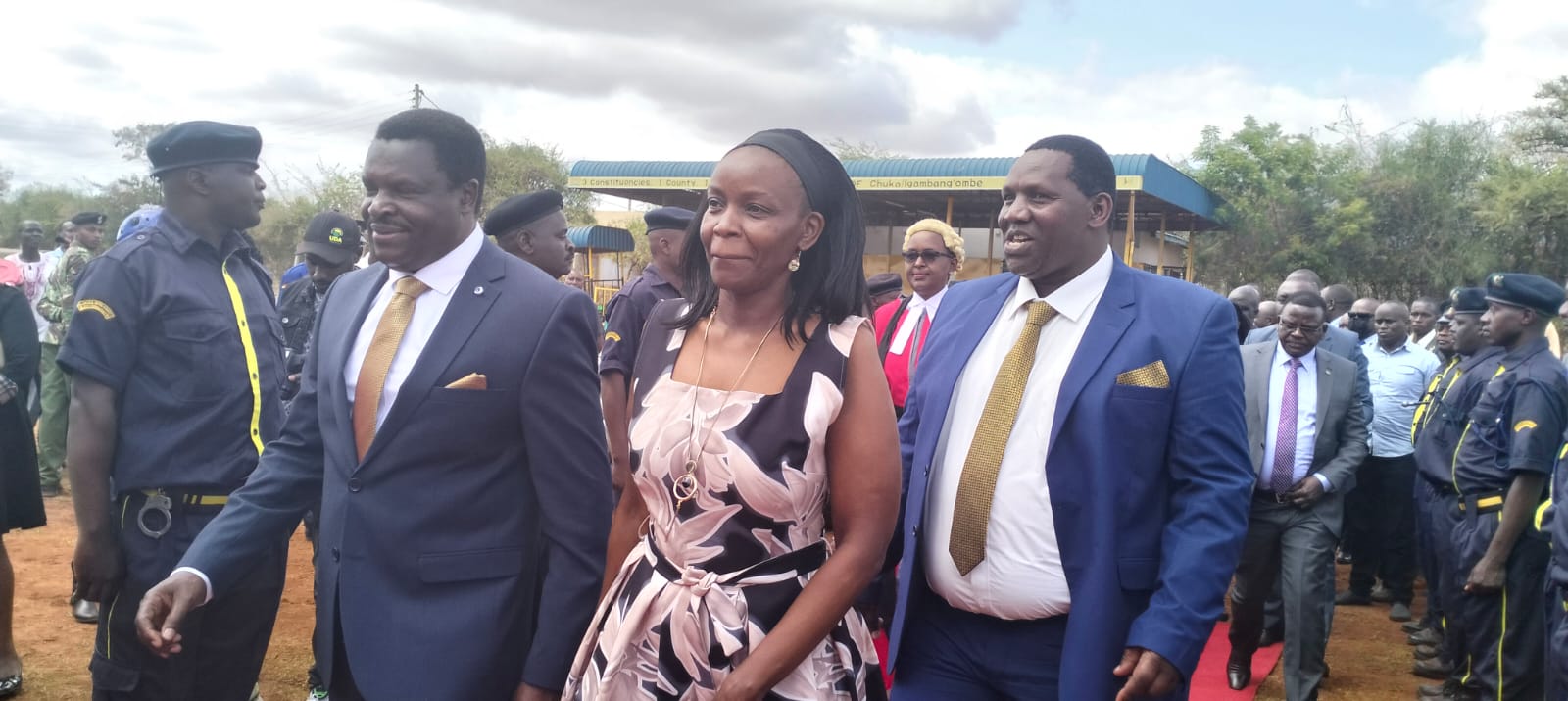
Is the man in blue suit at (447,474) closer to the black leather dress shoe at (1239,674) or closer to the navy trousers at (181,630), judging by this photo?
the navy trousers at (181,630)

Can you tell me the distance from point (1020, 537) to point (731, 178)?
1.15 meters

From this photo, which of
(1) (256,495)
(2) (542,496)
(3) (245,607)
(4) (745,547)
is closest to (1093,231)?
(4) (745,547)

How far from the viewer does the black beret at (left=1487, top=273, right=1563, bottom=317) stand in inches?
204

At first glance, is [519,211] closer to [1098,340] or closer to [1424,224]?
[1098,340]

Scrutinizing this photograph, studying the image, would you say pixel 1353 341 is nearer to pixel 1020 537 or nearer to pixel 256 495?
pixel 1020 537

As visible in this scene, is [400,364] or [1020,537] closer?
[400,364]

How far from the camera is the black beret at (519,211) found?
199 inches

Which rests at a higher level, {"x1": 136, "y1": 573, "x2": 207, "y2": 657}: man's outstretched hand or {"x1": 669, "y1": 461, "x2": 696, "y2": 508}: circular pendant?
{"x1": 669, "y1": 461, "x2": 696, "y2": 508}: circular pendant

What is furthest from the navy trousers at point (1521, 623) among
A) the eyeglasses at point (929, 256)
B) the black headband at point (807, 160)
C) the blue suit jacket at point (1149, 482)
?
the black headband at point (807, 160)

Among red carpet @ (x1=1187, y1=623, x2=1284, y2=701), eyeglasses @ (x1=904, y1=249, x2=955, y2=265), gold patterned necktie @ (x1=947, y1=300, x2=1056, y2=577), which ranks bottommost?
red carpet @ (x1=1187, y1=623, x2=1284, y2=701)

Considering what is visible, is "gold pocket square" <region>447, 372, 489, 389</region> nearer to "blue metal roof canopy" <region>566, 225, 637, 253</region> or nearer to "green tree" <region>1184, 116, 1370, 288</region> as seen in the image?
"blue metal roof canopy" <region>566, 225, 637, 253</region>

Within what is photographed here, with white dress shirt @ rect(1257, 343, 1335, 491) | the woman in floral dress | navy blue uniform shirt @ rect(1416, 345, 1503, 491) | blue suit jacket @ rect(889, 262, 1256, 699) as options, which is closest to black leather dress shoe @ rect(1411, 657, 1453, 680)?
navy blue uniform shirt @ rect(1416, 345, 1503, 491)

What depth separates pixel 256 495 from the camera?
255 cm

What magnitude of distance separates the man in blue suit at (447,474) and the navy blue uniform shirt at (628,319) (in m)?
2.25
